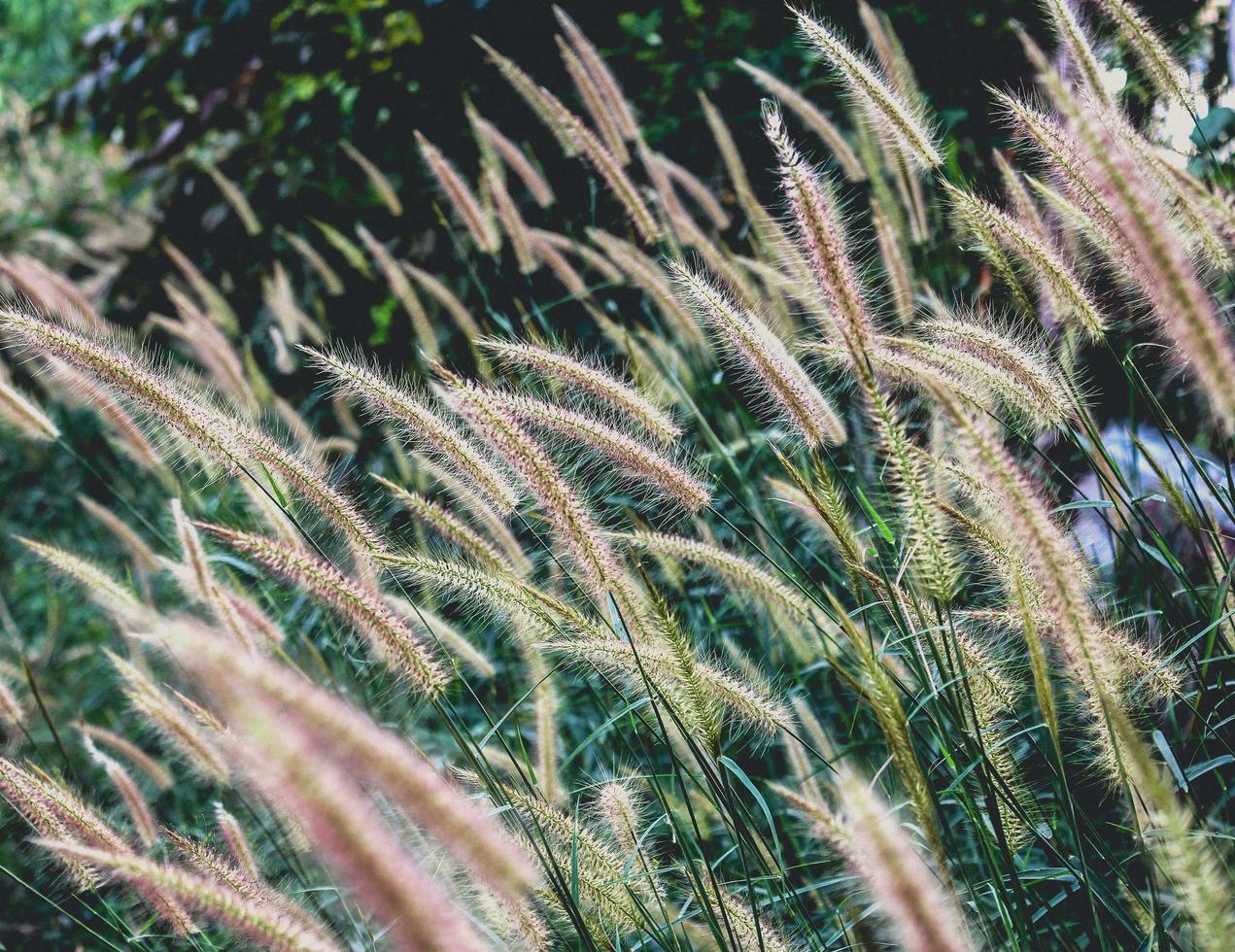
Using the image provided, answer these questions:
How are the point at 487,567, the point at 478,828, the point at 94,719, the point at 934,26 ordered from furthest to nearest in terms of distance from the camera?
the point at 94,719
the point at 934,26
the point at 487,567
the point at 478,828

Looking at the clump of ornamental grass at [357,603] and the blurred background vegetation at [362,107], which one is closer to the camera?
the clump of ornamental grass at [357,603]

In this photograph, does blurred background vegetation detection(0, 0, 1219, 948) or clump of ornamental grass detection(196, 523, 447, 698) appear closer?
clump of ornamental grass detection(196, 523, 447, 698)

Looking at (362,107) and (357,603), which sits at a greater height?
(362,107)

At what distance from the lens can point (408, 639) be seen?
1409mm

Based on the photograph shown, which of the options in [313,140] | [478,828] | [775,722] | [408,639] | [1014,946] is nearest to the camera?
[478,828]

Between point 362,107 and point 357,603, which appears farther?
point 362,107

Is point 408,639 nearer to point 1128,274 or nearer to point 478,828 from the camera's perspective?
point 478,828

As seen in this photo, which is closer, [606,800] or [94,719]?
[606,800]

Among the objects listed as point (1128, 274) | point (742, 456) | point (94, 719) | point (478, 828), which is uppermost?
point (1128, 274)

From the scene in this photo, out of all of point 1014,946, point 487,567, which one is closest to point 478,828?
point 1014,946

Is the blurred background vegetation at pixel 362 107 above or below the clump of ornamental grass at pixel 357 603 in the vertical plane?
above

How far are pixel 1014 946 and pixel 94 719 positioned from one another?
16.1 ft

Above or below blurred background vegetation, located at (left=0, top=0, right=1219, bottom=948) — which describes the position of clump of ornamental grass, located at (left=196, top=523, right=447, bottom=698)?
below

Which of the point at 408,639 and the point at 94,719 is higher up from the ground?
the point at 408,639
